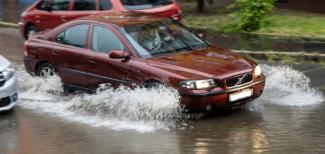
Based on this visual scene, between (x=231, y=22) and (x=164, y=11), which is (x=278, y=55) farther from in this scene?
(x=231, y=22)

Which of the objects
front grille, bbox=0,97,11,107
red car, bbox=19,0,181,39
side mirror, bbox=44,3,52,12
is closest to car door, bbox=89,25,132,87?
front grille, bbox=0,97,11,107

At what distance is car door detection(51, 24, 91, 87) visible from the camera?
10234 mm

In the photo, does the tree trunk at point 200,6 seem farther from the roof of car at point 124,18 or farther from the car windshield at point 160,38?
the car windshield at point 160,38

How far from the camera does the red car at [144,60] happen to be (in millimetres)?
8773

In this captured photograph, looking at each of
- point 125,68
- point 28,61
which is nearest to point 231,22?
point 28,61

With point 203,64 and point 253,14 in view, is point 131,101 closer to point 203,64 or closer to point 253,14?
point 203,64

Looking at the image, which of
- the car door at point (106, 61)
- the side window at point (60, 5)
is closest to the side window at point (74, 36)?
the car door at point (106, 61)

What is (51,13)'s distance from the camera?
53.6 feet

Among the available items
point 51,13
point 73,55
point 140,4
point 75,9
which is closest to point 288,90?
point 73,55

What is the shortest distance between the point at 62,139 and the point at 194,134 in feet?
5.65

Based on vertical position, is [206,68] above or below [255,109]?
above

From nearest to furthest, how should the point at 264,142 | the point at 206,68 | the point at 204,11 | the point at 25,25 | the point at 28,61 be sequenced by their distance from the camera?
the point at 264,142 < the point at 206,68 < the point at 28,61 < the point at 25,25 < the point at 204,11

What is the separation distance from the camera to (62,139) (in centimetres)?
828

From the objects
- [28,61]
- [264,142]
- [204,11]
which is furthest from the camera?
[204,11]
